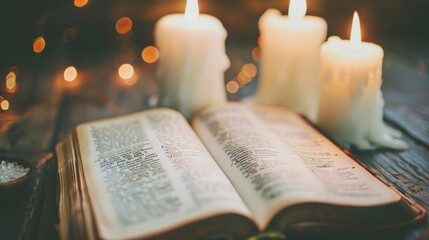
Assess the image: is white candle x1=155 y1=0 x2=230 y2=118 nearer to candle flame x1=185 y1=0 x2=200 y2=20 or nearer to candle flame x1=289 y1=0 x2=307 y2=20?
candle flame x1=185 y1=0 x2=200 y2=20

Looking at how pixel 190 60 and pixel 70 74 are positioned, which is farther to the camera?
pixel 70 74

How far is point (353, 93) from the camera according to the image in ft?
2.95

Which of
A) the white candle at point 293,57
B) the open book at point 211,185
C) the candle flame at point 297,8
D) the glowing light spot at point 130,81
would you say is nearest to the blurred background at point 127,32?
the glowing light spot at point 130,81

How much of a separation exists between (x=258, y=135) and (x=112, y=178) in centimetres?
28

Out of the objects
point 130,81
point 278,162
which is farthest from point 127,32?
point 278,162

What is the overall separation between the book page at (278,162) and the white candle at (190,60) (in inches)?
3.2

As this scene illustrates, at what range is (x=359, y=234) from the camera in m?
0.64

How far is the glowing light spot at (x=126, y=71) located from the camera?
4.34ft

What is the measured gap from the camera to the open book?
59cm

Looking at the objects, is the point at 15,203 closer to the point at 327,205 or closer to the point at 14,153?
the point at 14,153

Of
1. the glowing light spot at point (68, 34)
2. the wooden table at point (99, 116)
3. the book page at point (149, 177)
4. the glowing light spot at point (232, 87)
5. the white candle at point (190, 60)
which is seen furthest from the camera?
the glowing light spot at point (68, 34)

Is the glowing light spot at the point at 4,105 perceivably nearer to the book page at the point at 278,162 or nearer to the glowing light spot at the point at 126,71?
the glowing light spot at the point at 126,71

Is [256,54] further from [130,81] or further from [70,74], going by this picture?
[70,74]

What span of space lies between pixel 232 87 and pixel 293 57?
0.29 m
